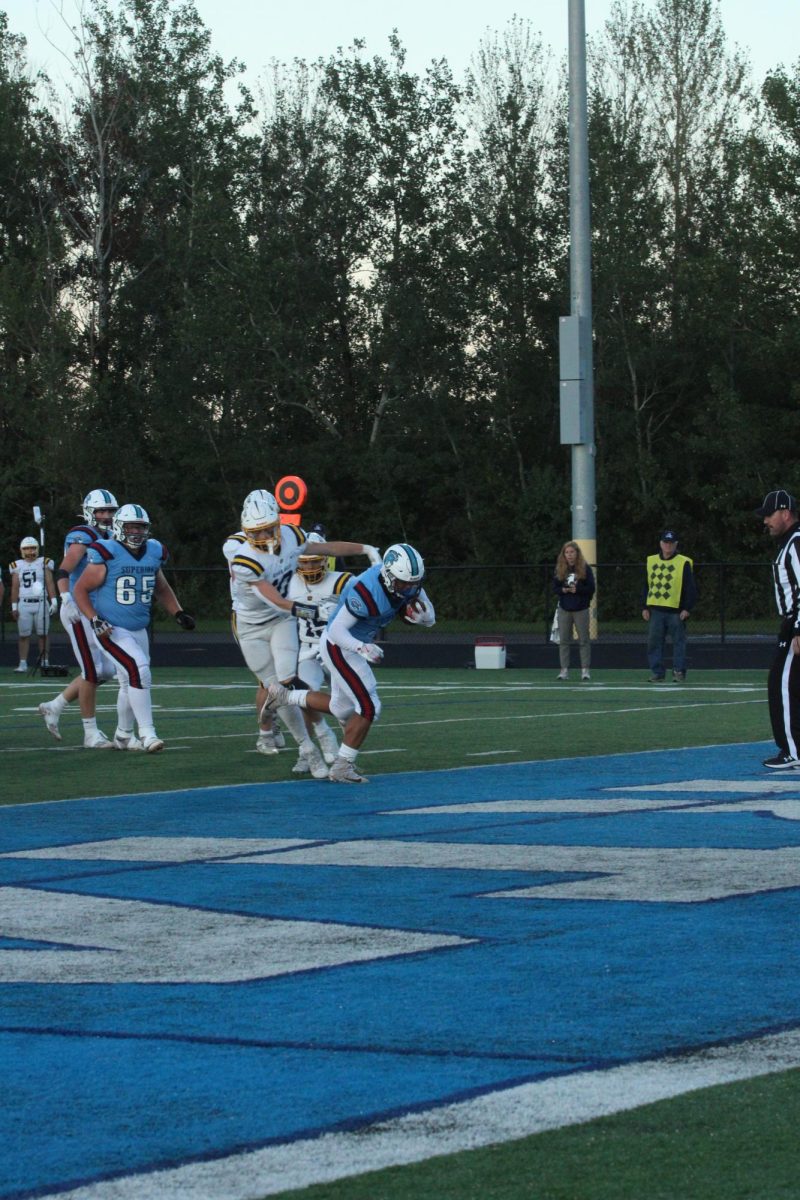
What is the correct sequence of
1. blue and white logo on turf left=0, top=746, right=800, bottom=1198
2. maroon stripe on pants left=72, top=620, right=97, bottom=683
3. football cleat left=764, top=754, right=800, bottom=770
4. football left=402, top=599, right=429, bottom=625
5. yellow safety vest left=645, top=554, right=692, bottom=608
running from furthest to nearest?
yellow safety vest left=645, top=554, right=692, bottom=608, maroon stripe on pants left=72, top=620, right=97, bottom=683, football cleat left=764, top=754, right=800, bottom=770, football left=402, top=599, right=429, bottom=625, blue and white logo on turf left=0, top=746, right=800, bottom=1198

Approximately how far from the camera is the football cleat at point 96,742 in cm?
1625

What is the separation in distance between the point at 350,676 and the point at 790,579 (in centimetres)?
289

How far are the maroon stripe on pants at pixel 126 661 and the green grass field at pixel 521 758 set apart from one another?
609 millimetres

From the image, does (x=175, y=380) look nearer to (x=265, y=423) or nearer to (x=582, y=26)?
(x=265, y=423)

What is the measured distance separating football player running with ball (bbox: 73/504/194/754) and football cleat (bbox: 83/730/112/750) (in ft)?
1.93

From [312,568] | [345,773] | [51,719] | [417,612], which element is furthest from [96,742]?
[417,612]

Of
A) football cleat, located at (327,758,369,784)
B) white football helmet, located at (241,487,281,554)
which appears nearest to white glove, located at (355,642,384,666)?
football cleat, located at (327,758,369,784)

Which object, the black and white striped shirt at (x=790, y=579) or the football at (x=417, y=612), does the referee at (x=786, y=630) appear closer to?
the black and white striped shirt at (x=790, y=579)

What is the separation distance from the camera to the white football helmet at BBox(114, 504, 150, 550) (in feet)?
51.1

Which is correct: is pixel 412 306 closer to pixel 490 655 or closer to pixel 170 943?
pixel 490 655

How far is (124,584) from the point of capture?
15.5 meters

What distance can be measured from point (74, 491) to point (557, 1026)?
4861cm

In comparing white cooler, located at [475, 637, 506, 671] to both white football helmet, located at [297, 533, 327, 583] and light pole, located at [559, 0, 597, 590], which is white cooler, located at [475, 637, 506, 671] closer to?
light pole, located at [559, 0, 597, 590]

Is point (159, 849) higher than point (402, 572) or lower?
lower
